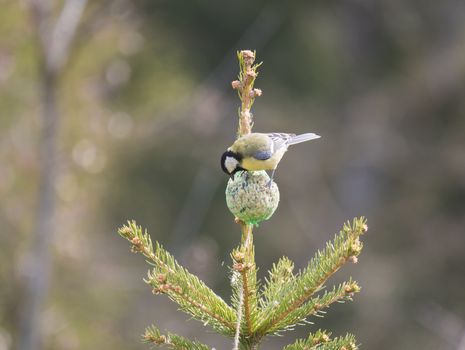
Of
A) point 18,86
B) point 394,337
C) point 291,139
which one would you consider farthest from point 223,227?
point 291,139

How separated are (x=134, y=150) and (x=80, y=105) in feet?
2.72

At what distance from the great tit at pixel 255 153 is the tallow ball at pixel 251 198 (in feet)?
0.42

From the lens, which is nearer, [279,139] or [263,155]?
[263,155]

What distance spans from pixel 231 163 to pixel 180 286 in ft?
2.14

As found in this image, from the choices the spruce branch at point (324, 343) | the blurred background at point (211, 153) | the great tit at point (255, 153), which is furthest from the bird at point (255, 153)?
the blurred background at point (211, 153)

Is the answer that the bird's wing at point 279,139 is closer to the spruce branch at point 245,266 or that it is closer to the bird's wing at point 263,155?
the bird's wing at point 263,155

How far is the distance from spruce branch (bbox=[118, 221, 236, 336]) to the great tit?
1.36ft

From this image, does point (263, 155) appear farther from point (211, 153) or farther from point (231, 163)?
point (211, 153)

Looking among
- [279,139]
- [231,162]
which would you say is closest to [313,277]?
[231,162]

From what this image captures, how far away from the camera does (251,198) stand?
152cm

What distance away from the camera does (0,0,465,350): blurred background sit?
5.45 meters

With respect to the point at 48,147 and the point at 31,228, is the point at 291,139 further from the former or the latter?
the point at 31,228

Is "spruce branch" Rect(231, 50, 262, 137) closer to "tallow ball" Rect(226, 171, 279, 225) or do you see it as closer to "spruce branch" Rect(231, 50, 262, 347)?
"spruce branch" Rect(231, 50, 262, 347)

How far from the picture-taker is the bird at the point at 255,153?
184cm
